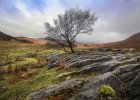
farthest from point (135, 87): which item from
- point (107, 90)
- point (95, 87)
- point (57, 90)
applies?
point (57, 90)

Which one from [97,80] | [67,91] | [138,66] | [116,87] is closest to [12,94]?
[67,91]

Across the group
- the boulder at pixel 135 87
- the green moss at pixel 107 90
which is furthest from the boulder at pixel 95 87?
the boulder at pixel 135 87

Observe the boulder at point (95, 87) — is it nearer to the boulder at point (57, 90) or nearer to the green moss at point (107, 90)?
the green moss at point (107, 90)

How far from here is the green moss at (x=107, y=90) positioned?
11.6m

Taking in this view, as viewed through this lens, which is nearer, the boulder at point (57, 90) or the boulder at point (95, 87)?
the boulder at point (95, 87)

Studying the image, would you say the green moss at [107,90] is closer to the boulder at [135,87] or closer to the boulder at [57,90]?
the boulder at [135,87]

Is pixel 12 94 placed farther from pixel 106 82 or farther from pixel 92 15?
pixel 92 15

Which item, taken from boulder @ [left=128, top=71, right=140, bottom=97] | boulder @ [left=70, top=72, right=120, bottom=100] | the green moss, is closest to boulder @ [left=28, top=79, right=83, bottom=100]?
boulder @ [left=70, top=72, right=120, bottom=100]

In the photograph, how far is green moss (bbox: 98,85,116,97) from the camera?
38.0ft

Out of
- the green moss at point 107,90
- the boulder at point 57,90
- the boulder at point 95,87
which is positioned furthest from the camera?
the boulder at point 57,90

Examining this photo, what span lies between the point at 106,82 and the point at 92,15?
33.8 meters

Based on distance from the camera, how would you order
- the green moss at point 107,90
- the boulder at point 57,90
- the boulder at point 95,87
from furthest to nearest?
the boulder at point 57,90
the boulder at point 95,87
the green moss at point 107,90

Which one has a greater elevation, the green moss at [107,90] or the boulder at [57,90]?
the green moss at [107,90]

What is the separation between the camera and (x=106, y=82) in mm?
12625
